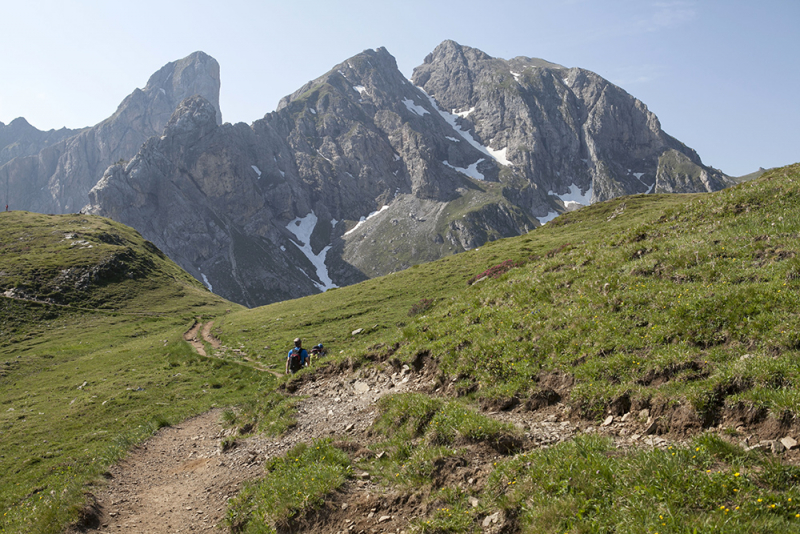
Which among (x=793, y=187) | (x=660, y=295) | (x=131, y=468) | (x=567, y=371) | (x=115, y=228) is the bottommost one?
(x=131, y=468)

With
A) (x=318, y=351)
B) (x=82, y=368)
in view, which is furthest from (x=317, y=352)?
(x=82, y=368)

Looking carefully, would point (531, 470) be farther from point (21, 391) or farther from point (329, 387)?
point (21, 391)

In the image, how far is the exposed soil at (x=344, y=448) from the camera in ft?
30.6

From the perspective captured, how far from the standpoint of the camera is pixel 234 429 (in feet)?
61.1

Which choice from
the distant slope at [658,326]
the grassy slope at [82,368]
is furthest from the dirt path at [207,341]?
the distant slope at [658,326]

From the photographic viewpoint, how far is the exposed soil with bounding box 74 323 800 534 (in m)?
9.34

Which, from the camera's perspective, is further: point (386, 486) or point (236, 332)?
point (236, 332)

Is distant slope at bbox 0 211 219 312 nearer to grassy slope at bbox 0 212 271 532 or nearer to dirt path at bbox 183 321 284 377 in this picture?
grassy slope at bbox 0 212 271 532

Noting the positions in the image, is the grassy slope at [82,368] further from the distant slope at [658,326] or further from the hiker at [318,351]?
the distant slope at [658,326]

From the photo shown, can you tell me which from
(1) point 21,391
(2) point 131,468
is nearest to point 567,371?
(2) point 131,468

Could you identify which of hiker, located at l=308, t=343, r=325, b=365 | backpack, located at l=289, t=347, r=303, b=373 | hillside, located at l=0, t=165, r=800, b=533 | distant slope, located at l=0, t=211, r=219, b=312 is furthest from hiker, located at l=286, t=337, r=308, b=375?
distant slope, located at l=0, t=211, r=219, b=312

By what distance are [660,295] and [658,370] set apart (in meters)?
3.89

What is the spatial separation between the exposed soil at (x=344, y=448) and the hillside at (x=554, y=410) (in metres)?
0.07

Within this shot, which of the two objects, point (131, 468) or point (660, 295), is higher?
point (660, 295)
